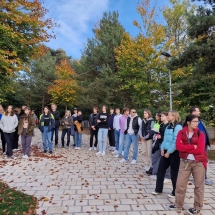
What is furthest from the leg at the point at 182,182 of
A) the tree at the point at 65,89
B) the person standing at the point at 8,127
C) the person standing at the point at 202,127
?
the tree at the point at 65,89

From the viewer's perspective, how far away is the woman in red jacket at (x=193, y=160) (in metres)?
3.94

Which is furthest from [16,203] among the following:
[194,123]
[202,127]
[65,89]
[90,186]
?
[65,89]

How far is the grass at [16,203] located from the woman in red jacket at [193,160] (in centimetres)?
271

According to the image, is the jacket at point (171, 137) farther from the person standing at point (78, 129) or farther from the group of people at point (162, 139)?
the person standing at point (78, 129)

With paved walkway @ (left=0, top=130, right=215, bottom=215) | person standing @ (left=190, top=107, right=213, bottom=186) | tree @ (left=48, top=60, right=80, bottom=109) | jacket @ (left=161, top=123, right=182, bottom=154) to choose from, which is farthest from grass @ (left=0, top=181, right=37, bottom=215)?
tree @ (left=48, top=60, right=80, bottom=109)

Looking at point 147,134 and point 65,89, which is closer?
point 147,134

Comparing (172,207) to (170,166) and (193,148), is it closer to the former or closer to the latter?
(170,166)

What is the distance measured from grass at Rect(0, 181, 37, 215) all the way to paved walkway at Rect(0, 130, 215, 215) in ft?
0.57

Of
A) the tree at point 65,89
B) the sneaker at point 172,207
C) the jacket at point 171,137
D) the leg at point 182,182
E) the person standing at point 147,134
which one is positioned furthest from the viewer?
the tree at point 65,89

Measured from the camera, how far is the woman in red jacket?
3.94 metres

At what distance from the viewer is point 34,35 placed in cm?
1363

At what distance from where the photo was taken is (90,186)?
18.0ft

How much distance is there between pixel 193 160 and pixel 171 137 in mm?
799

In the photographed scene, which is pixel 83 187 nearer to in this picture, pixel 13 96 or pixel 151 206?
pixel 151 206
